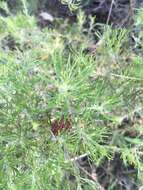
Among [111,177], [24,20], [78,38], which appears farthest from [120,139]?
[24,20]

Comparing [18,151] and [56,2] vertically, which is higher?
[56,2]

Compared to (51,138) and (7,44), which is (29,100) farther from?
(7,44)

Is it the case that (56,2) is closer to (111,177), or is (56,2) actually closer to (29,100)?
(111,177)

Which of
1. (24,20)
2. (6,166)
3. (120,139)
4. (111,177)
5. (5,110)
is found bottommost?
(111,177)

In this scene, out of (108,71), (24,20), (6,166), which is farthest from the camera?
(24,20)

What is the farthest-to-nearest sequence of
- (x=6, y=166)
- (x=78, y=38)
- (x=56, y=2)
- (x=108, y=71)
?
1. (x=56, y=2)
2. (x=78, y=38)
3. (x=108, y=71)
4. (x=6, y=166)

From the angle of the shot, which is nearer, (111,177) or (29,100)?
(29,100)
